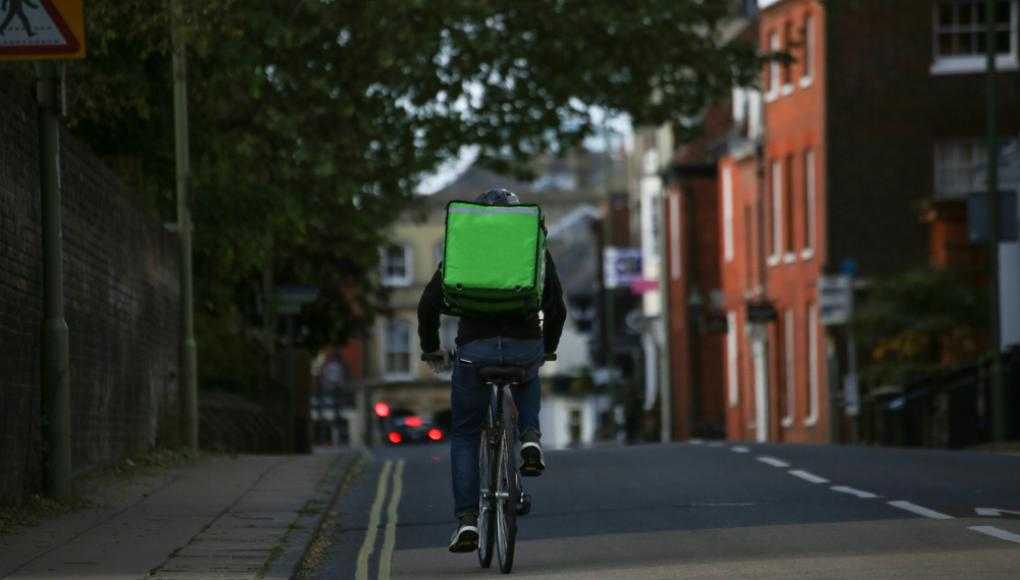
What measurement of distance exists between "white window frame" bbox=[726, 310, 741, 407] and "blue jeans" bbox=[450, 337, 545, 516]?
48.6 meters

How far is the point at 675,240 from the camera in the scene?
7044 cm

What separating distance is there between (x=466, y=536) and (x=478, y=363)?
87cm

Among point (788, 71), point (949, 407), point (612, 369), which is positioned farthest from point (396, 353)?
point (949, 407)

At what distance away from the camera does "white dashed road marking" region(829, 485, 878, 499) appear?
17406 mm

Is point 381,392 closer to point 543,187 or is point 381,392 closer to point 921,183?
point 543,187

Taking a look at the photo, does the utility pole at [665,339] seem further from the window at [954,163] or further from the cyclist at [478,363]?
the cyclist at [478,363]

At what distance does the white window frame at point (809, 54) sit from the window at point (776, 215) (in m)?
2.95

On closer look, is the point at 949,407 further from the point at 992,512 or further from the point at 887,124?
the point at 992,512

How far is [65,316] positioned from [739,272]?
144 feet

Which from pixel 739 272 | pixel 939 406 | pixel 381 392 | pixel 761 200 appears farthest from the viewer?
pixel 381 392

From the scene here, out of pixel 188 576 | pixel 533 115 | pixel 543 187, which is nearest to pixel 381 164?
pixel 533 115

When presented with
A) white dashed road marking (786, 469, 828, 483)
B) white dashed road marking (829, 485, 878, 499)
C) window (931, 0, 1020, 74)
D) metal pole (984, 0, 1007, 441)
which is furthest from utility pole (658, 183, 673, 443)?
white dashed road marking (829, 485, 878, 499)

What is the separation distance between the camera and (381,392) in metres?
109

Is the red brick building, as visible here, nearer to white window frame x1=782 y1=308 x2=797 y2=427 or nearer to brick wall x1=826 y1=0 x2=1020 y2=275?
brick wall x1=826 y1=0 x2=1020 y2=275
